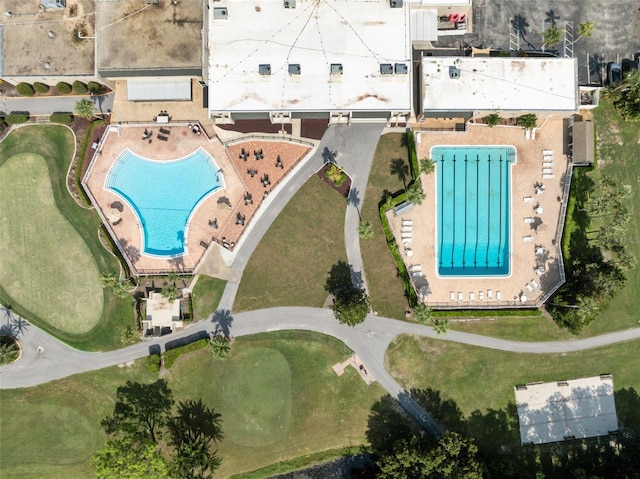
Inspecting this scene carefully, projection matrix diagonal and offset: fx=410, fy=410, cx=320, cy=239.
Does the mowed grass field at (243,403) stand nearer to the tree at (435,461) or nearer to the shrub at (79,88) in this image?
the tree at (435,461)

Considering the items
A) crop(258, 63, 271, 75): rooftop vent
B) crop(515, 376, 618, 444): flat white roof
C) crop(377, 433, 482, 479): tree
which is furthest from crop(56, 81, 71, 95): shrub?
crop(515, 376, 618, 444): flat white roof


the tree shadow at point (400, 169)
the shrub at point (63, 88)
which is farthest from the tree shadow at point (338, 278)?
the shrub at point (63, 88)

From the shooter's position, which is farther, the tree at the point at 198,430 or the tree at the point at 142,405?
the tree at the point at 142,405

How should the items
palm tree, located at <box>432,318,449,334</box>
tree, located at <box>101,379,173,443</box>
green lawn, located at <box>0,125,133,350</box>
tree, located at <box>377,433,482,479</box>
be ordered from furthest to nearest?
green lawn, located at <box>0,125,133,350</box> → tree, located at <box>101,379,173,443</box> → palm tree, located at <box>432,318,449,334</box> → tree, located at <box>377,433,482,479</box>

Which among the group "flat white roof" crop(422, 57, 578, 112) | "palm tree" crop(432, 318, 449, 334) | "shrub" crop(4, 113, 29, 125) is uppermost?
"flat white roof" crop(422, 57, 578, 112)

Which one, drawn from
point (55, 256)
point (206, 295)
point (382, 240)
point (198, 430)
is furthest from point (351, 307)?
point (55, 256)

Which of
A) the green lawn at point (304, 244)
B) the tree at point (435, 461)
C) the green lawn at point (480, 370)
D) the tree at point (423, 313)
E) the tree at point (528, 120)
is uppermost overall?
the tree at point (528, 120)

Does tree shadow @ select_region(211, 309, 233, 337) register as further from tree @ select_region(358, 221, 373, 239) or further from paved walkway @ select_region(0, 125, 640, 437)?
tree @ select_region(358, 221, 373, 239)
